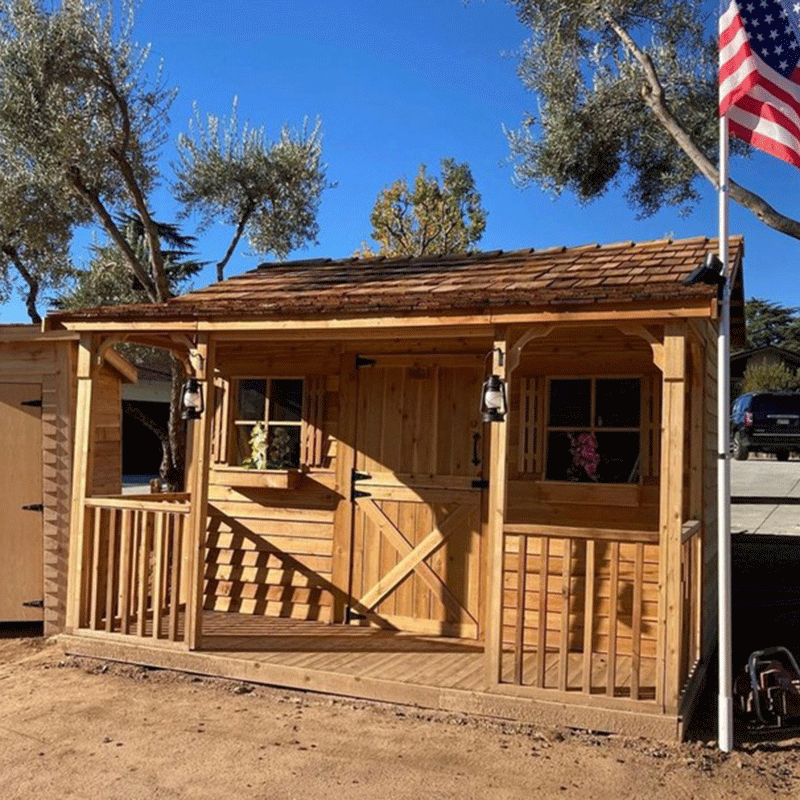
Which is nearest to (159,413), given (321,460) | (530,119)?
(530,119)

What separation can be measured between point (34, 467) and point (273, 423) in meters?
1.99

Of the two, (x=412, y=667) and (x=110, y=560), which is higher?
(x=110, y=560)

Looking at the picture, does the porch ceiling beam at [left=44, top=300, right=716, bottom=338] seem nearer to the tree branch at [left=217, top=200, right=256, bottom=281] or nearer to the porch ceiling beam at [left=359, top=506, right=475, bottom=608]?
the porch ceiling beam at [left=359, top=506, right=475, bottom=608]

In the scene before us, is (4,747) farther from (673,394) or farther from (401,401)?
(673,394)

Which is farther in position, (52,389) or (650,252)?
(52,389)

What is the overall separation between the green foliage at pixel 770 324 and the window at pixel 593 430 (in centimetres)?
4480

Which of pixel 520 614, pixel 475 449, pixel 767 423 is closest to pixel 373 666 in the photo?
pixel 520 614

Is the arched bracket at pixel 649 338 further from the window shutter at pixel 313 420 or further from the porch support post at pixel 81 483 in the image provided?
the porch support post at pixel 81 483

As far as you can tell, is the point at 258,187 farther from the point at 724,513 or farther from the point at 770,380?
the point at 770,380

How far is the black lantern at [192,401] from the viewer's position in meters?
5.92

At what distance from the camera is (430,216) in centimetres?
2448

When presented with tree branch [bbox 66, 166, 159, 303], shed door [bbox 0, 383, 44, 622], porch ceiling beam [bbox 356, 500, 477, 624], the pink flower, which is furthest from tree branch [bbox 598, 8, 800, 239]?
tree branch [bbox 66, 166, 159, 303]

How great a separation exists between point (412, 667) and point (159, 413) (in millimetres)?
23694

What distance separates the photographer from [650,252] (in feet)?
21.1
